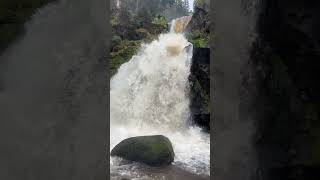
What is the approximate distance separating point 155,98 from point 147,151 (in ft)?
17.8

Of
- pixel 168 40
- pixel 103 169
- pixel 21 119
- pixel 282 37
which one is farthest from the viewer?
pixel 168 40

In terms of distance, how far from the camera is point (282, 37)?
2.50 metres

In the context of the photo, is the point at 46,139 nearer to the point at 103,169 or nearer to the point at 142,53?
the point at 103,169

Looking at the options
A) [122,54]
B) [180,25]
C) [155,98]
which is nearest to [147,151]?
[155,98]

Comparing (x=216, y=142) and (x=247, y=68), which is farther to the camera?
(x=216, y=142)

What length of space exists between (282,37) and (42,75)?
171 centimetres

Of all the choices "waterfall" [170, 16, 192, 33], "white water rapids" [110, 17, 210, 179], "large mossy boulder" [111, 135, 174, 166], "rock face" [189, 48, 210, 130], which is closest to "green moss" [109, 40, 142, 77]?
"white water rapids" [110, 17, 210, 179]

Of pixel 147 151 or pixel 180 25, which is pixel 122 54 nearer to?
pixel 180 25

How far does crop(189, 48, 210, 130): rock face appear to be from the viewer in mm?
14875

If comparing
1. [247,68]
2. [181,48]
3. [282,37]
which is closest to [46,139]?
[247,68]

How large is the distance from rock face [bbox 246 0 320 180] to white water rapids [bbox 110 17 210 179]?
31.9ft

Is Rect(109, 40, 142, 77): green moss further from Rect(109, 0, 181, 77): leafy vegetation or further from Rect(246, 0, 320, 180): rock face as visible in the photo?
Rect(246, 0, 320, 180): rock face

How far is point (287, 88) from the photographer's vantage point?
98.6 inches

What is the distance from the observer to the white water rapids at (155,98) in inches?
552
